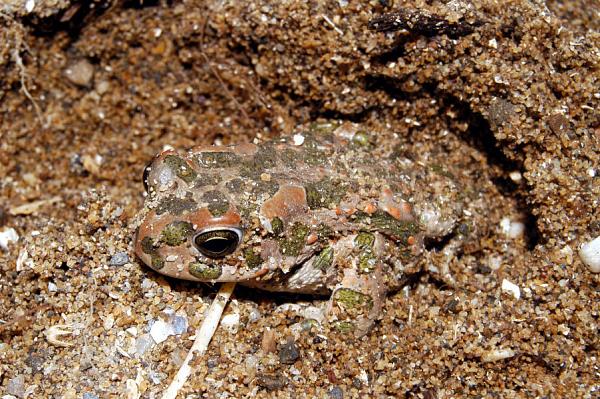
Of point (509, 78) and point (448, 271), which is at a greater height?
point (509, 78)

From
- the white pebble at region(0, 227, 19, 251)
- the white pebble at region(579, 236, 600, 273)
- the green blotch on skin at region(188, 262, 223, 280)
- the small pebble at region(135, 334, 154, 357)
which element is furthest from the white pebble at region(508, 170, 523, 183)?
the white pebble at region(0, 227, 19, 251)

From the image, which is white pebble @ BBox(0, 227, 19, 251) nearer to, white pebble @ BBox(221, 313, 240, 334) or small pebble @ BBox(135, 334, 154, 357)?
small pebble @ BBox(135, 334, 154, 357)

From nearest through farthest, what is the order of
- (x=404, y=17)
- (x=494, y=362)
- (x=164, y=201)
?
(x=164, y=201), (x=494, y=362), (x=404, y=17)

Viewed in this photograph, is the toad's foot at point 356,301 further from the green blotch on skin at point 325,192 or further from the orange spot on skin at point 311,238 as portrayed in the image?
the green blotch on skin at point 325,192

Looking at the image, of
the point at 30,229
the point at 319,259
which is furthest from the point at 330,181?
the point at 30,229

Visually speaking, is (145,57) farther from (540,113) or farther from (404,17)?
Answer: (540,113)
